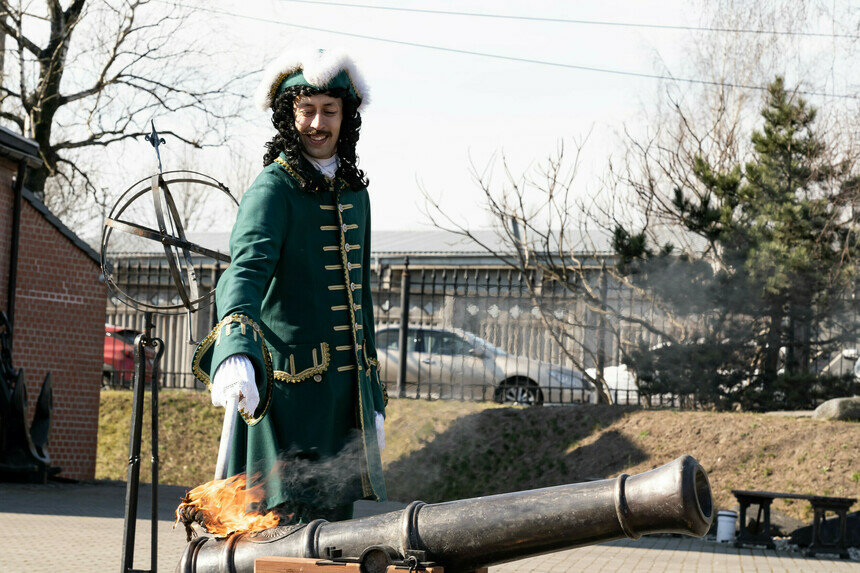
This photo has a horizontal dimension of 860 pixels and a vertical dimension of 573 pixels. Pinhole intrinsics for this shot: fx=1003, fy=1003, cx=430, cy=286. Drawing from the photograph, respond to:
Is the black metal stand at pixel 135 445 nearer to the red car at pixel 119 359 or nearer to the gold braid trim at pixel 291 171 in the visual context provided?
the gold braid trim at pixel 291 171

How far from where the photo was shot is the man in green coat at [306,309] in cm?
311

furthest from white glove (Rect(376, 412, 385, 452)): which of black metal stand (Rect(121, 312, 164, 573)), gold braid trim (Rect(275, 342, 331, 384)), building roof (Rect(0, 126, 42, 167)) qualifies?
building roof (Rect(0, 126, 42, 167))

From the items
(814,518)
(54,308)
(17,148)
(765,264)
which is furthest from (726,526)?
(17,148)

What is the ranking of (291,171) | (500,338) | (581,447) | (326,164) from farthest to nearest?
1. (500,338)
2. (581,447)
3. (326,164)
4. (291,171)

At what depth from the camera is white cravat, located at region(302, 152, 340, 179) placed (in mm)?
3545

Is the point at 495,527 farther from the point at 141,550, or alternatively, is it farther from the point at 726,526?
the point at 726,526

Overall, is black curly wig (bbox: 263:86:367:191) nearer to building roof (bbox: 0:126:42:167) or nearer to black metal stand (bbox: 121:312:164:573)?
black metal stand (bbox: 121:312:164:573)

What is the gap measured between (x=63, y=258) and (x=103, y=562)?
647 cm

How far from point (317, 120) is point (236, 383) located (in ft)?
3.50

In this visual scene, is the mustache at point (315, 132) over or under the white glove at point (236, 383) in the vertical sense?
over

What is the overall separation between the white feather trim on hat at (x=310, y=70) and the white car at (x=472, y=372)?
36.7 feet

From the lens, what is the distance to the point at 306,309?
3.36 meters

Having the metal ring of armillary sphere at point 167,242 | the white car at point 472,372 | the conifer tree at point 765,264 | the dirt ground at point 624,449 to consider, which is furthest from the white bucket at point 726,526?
the metal ring of armillary sphere at point 167,242

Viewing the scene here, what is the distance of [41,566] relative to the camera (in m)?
6.93
